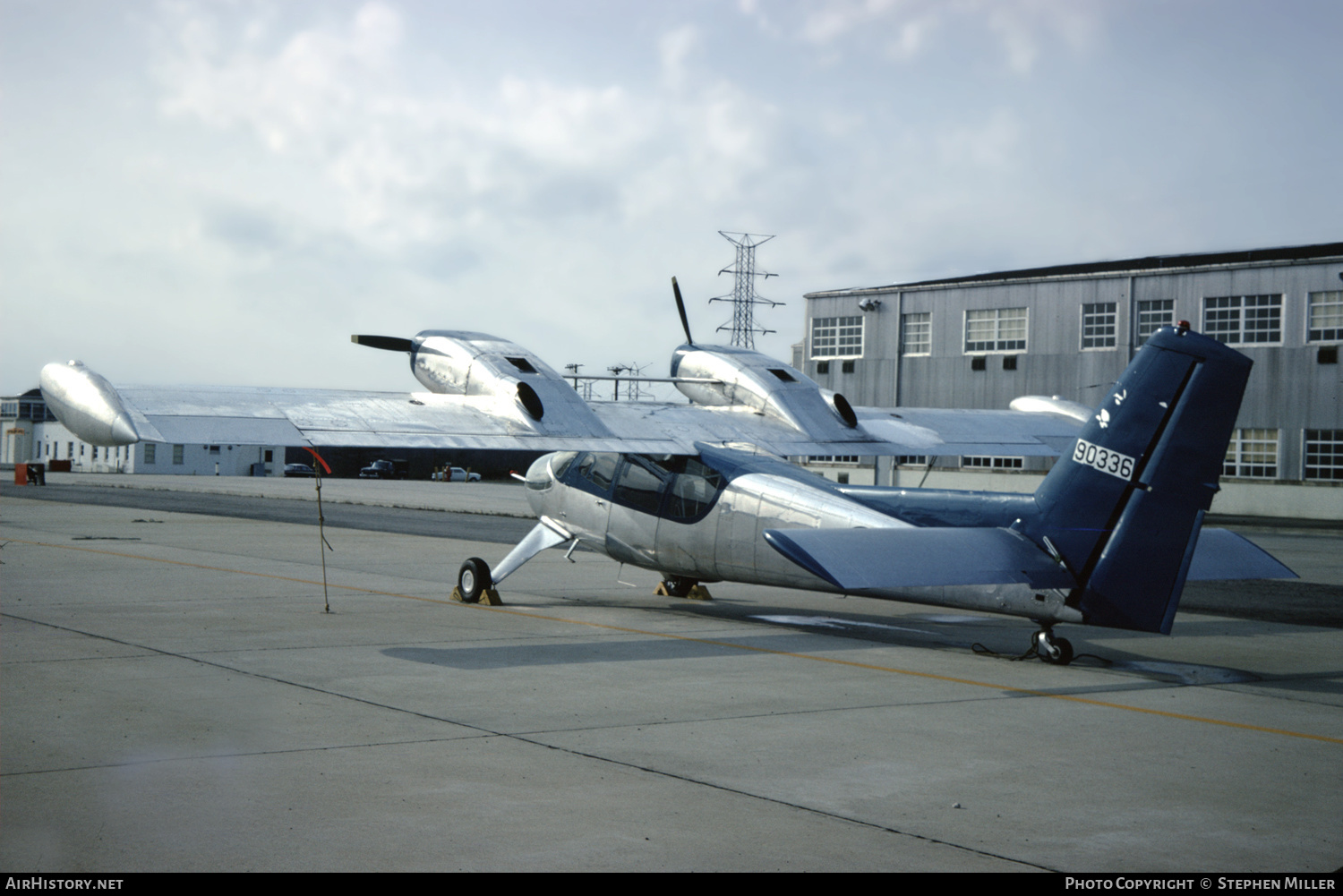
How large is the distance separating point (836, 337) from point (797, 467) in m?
39.5

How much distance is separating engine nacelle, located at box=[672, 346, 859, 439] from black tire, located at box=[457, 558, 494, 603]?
13.8 feet

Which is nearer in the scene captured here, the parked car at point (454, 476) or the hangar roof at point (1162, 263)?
the hangar roof at point (1162, 263)

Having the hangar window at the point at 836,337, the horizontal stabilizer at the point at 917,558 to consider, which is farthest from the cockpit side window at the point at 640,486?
the hangar window at the point at 836,337

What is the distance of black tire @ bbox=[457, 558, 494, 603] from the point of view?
50.8 feet

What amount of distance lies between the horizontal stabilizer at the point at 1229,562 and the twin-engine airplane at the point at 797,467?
24mm

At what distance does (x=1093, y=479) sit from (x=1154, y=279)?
35.9 meters

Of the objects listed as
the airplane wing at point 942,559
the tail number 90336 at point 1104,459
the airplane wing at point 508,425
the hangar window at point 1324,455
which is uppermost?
the hangar window at point 1324,455

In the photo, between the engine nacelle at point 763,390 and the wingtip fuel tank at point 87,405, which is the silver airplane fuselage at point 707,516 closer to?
the engine nacelle at point 763,390

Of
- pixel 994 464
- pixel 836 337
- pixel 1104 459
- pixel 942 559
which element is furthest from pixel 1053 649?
pixel 836 337

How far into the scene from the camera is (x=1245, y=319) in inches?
1649

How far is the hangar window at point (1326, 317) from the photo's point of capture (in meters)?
39.8

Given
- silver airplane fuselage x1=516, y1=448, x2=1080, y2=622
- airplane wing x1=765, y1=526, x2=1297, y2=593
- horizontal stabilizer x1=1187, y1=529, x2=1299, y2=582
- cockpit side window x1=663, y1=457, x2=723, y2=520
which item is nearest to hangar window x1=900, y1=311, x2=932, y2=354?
silver airplane fuselage x1=516, y1=448, x2=1080, y2=622

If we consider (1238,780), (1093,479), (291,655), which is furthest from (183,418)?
(1238,780)

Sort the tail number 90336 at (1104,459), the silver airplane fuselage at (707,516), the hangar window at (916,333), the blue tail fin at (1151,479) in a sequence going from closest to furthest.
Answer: the blue tail fin at (1151,479)
the tail number 90336 at (1104,459)
the silver airplane fuselage at (707,516)
the hangar window at (916,333)
